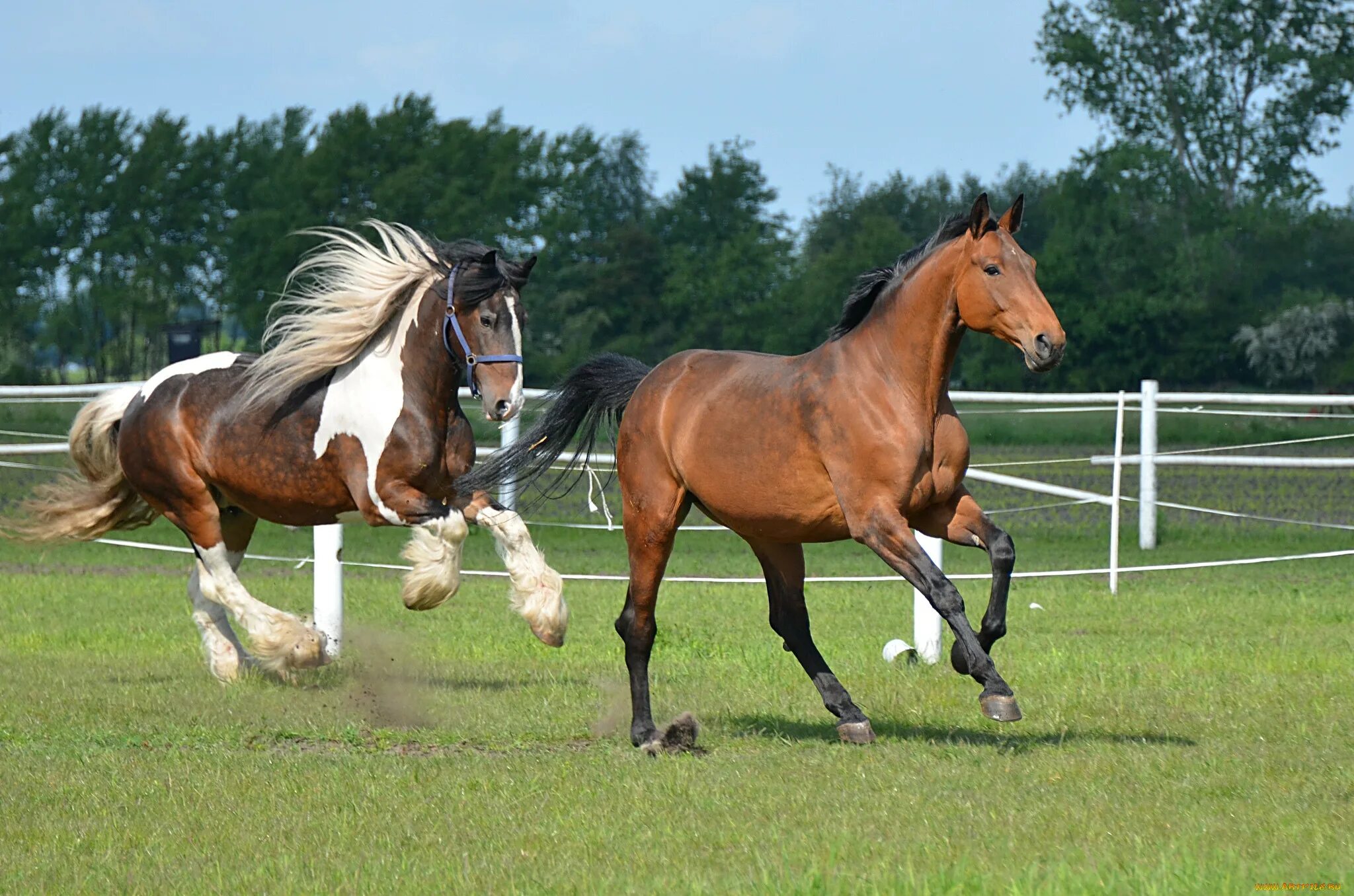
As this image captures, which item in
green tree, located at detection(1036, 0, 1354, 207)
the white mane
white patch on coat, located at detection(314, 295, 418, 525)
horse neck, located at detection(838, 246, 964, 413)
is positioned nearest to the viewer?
horse neck, located at detection(838, 246, 964, 413)

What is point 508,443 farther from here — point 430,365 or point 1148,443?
point 1148,443

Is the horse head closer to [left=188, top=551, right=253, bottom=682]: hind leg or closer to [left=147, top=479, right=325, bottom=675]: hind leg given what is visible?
[left=147, top=479, right=325, bottom=675]: hind leg

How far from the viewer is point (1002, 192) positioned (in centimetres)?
7406

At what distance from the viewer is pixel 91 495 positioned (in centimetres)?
923

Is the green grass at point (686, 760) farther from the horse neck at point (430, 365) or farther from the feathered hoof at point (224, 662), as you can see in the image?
the horse neck at point (430, 365)

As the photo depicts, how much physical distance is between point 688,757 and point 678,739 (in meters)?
0.24

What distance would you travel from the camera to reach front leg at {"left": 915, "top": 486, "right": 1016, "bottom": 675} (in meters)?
5.86

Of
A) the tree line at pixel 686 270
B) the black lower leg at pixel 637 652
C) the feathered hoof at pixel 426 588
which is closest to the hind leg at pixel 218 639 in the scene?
the feathered hoof at pixel 426 588

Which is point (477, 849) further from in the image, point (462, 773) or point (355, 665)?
point (355, 665)

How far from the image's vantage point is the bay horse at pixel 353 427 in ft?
24.6

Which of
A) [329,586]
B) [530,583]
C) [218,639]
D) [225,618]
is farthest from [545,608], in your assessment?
[225,618]

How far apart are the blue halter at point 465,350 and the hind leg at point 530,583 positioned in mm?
655

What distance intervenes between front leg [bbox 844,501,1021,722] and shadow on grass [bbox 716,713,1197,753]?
0.48 meters

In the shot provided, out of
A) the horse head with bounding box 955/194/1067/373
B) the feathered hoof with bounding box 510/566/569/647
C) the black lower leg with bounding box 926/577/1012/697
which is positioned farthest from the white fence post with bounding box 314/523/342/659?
the horse head with bounding box 955/194/1067/373
